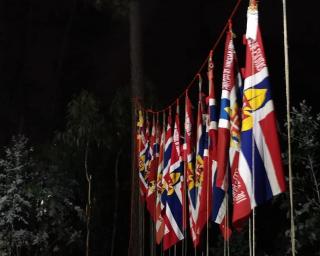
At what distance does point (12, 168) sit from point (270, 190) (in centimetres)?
643

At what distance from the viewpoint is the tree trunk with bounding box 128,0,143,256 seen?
7652 millimetres

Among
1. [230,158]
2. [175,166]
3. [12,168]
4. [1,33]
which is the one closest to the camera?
[230,158]

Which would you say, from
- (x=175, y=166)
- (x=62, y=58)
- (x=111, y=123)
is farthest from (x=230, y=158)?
(x=62, y=58)

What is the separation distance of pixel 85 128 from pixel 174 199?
367cm

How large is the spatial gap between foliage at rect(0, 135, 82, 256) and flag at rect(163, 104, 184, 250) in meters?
3.18

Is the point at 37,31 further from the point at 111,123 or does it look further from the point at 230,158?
the point at 230,158

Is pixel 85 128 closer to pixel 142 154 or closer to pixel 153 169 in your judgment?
pixel 142 154

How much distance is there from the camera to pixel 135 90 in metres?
8.22

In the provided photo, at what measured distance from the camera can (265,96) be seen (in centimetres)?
288

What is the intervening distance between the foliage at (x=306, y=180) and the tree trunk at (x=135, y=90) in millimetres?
2574

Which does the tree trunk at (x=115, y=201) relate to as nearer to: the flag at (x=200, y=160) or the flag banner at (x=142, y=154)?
the flag banner at (x=142, y=154)

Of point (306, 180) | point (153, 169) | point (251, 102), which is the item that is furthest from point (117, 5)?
point (251, 102)

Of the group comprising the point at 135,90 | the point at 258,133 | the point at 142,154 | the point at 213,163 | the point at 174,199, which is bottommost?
the point at 174,199

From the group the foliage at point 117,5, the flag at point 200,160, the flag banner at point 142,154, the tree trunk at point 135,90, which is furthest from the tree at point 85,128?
the flag at point 200,160
